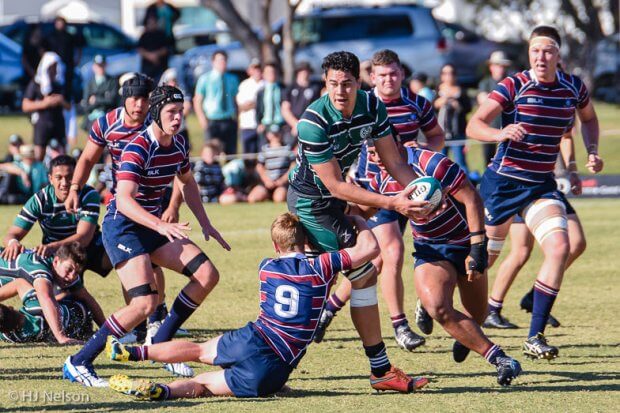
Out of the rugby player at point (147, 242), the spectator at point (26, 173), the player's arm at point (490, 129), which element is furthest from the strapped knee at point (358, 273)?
the spectator at point (26, 173)

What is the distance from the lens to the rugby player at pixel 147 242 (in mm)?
7340

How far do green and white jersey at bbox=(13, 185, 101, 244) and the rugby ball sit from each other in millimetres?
3092

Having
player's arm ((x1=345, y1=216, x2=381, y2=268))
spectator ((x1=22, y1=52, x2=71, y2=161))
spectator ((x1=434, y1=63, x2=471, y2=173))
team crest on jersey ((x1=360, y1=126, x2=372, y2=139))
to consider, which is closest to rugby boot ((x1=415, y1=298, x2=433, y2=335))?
player's arm ((x1=345, y1=216, x2=381, y2=268))

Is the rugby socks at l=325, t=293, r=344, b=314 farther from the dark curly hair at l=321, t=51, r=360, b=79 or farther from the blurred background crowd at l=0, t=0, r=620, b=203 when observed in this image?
the blurred background crowd at l=0, t=0, r=620, b=203

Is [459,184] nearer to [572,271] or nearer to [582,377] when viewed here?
[582,377]

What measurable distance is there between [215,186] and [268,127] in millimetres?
1378

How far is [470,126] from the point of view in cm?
838

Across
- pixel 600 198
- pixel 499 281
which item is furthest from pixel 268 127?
pixel 499 281

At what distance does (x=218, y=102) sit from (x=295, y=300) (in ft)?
39.0

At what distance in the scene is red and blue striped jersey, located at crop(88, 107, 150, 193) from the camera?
840 centimetres

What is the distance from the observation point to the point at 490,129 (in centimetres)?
827

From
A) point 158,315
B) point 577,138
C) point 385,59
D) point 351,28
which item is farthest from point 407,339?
point 351,28

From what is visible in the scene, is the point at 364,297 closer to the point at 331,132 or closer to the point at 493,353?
the point at 493,353

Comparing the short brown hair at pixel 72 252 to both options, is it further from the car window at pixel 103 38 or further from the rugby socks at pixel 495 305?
the car window at pixel 103 38
